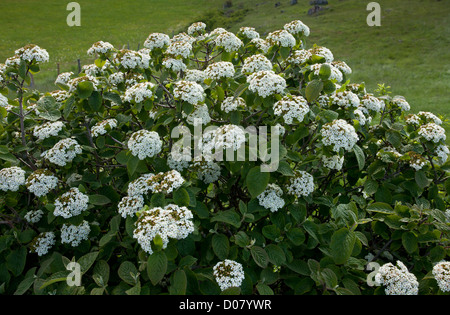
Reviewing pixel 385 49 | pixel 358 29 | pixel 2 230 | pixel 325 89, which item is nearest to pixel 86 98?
pixel 2 230

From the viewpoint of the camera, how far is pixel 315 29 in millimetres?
25875

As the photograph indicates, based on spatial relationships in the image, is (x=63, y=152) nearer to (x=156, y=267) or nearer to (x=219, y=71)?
(x=156, y=267)

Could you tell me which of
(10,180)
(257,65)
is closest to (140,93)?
(257,65)

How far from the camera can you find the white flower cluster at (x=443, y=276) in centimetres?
201

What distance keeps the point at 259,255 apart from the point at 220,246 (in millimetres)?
253

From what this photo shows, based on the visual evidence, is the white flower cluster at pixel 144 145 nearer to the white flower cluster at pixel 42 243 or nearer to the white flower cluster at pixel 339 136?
the white flower cluster at pixel 42 243

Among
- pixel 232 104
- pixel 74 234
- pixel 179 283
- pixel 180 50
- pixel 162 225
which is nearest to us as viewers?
pixel 162 225

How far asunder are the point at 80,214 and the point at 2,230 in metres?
1.04

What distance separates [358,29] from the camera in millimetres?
24500

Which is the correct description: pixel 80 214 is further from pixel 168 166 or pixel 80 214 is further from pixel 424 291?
pixel 424 291

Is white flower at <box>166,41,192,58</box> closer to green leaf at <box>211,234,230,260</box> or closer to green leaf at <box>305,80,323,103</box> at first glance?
green leaf at <box>305,80,323,103</box>

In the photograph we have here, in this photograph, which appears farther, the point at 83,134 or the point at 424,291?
the point at 83,134

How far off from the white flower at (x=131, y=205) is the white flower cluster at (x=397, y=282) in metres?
1.49

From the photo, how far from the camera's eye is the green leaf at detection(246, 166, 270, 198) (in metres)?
A: 2.12
